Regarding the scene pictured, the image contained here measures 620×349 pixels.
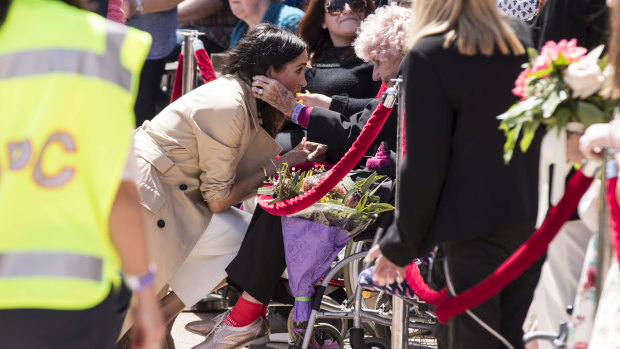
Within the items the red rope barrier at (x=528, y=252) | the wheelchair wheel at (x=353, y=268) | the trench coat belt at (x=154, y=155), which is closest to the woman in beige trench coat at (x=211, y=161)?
the trench coat belt at (x=154, y=155)

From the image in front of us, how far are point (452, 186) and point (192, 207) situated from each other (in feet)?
6.85

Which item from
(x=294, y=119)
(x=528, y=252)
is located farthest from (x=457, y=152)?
(x=294, y=119)

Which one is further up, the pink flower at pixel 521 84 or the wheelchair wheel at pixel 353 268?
the pink flower at pixel 521 84

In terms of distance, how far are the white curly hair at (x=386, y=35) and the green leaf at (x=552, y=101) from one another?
196 cm

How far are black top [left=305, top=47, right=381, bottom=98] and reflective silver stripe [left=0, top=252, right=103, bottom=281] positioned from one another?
3337 mm

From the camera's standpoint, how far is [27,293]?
1976 mm

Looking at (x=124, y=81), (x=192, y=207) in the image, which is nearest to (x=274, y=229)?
(x=192, y=207)

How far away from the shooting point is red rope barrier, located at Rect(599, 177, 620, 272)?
7.59ft

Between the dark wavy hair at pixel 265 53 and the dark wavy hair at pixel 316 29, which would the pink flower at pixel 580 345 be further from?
the dark wavy hair at pixel 316 29

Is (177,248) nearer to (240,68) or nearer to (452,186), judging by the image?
(240,68)

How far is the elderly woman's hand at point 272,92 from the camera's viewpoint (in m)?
4.63

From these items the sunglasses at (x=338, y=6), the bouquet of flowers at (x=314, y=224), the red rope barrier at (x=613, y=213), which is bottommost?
the bouquet of flowers at (x=314, y=224)

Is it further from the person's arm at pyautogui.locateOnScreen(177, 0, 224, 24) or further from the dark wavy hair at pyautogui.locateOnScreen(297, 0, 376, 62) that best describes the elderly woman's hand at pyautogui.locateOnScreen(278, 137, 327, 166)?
the person's arm at pyautogui.locateOnScreen(177, 0, 224, 24)

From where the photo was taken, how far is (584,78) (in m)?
2.58
